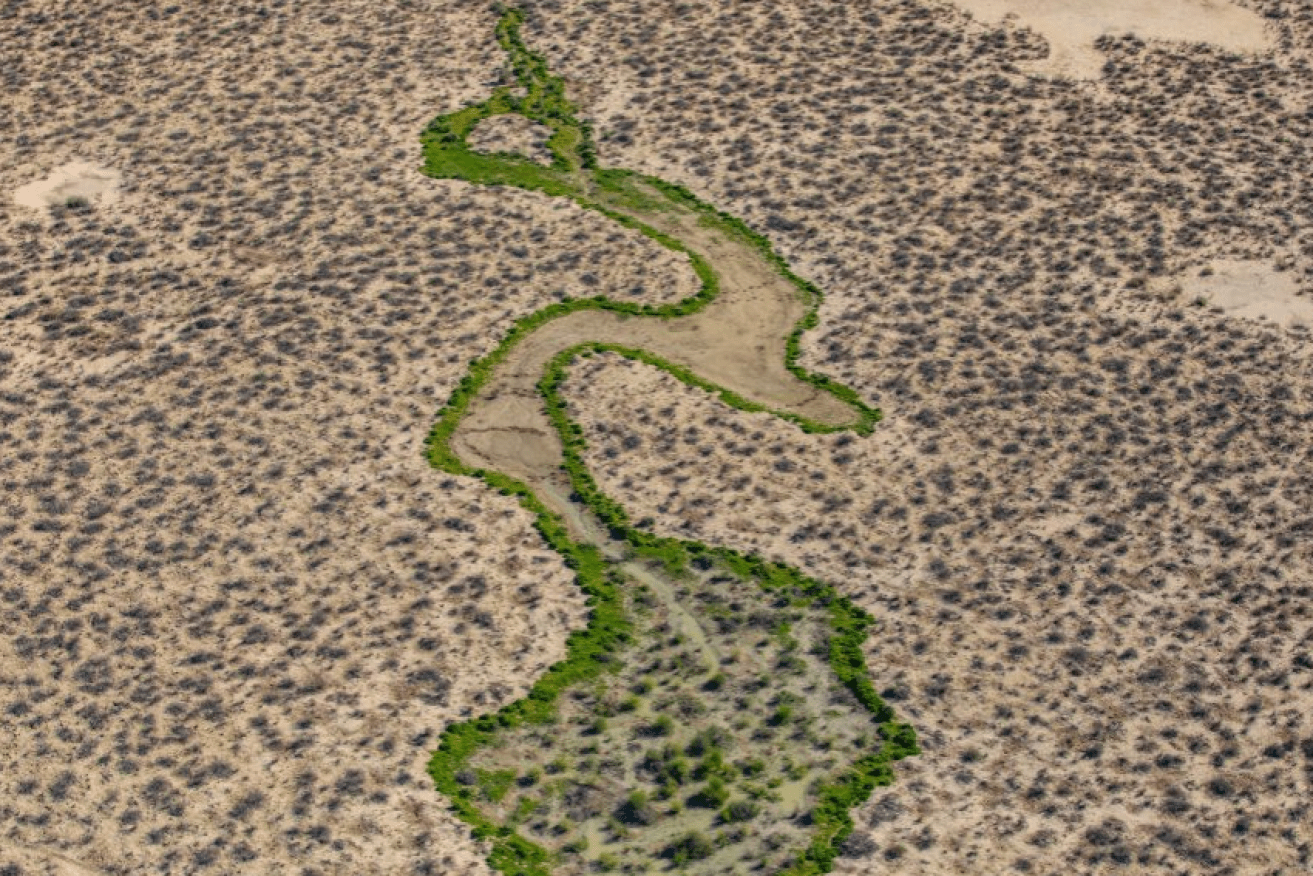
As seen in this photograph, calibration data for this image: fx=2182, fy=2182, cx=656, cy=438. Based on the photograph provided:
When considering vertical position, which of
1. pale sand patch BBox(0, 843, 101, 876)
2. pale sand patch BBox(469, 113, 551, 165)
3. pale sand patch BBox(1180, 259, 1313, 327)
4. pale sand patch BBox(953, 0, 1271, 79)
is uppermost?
pale sand patch BBox(953, 0, 1271, 79)

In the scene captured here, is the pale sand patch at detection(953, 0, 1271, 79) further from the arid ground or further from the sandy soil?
the sandy soil

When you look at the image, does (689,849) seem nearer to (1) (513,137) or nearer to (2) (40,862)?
(2) (40,862)

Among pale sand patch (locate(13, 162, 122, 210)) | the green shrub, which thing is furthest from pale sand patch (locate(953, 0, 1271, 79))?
the green shrub

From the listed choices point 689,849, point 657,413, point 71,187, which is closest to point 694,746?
point 689,849

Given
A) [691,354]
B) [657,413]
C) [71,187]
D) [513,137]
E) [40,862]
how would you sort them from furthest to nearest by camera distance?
[513,137]
[71,187]
[691,354]
[657,413]
[40,862]

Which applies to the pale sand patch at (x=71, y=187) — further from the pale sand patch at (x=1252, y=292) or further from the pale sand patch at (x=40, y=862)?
the pale sand patch at (x=1252, y=292)
